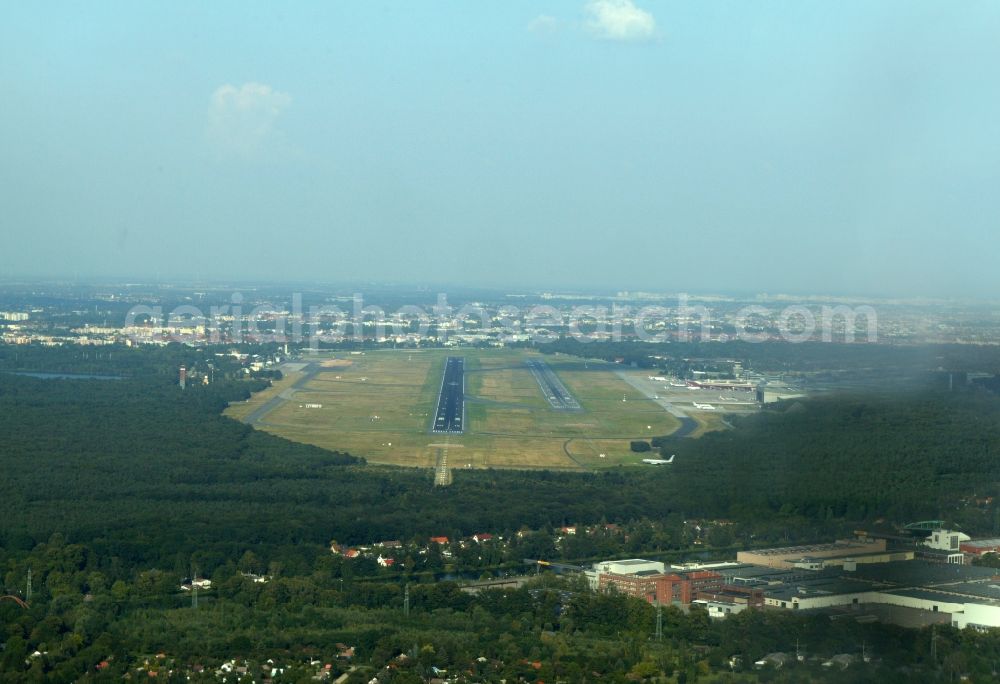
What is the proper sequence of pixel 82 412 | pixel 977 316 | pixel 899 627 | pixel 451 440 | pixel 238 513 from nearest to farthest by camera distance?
1. pixel 899 627
2. pixel 977 316
3. pixel 238 513
4. pixel 451 440
5. pixel 82 412

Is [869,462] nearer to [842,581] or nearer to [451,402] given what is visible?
[842,581]

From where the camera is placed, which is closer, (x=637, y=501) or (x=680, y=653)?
(x=680, y=653)

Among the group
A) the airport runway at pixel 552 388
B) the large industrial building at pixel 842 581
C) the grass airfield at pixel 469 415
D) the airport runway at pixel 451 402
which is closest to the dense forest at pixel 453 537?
the large industrial building at pixel 842 581

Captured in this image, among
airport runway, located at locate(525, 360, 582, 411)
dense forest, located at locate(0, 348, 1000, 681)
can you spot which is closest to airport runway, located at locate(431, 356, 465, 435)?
airport runway, located at locate(525, 360, 582, 411)

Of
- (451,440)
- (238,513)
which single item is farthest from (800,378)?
(451,440)

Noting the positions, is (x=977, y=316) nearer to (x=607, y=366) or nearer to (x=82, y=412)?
(x=82, y=412)

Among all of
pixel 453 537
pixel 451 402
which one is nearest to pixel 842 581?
pixel 453 537

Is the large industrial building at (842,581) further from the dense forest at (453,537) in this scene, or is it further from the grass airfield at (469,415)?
the grass airfield at (469,415)

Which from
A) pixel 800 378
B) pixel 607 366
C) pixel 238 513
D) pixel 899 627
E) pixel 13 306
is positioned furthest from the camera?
pixel 13 306
